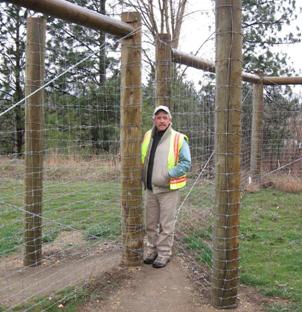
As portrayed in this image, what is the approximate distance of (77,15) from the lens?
4152 mm

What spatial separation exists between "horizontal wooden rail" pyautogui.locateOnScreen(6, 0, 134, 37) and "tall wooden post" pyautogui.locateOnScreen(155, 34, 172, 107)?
2.82ft

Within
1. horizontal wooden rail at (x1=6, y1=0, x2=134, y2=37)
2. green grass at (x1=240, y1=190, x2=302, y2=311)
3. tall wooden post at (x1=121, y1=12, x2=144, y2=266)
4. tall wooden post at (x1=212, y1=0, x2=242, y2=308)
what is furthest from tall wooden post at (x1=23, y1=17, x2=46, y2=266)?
green grass at (x1=240, y1=190, x2=302, y2=311)

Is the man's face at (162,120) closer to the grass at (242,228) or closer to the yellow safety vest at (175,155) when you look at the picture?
the yellow safety vest at (175,155)

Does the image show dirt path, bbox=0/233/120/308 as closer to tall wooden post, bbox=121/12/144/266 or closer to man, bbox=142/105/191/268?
tall wooden post, bbox=121/12/144/266

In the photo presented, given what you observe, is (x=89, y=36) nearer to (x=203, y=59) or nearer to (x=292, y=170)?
(x=292, y=170)

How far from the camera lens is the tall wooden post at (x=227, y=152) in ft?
12.6

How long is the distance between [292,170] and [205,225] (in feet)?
15.6

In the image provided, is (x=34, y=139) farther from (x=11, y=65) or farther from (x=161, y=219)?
(x=11, y=65)

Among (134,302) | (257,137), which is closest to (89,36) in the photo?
(257,137)

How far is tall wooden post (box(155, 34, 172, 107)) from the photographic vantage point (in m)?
5.52

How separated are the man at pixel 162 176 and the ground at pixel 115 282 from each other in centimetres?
24

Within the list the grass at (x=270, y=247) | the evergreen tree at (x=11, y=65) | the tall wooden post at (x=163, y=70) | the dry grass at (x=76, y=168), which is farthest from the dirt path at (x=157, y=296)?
the evergreen tree at (x=11, y=65)

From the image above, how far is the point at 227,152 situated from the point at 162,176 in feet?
3.70

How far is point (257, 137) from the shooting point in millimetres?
9953
